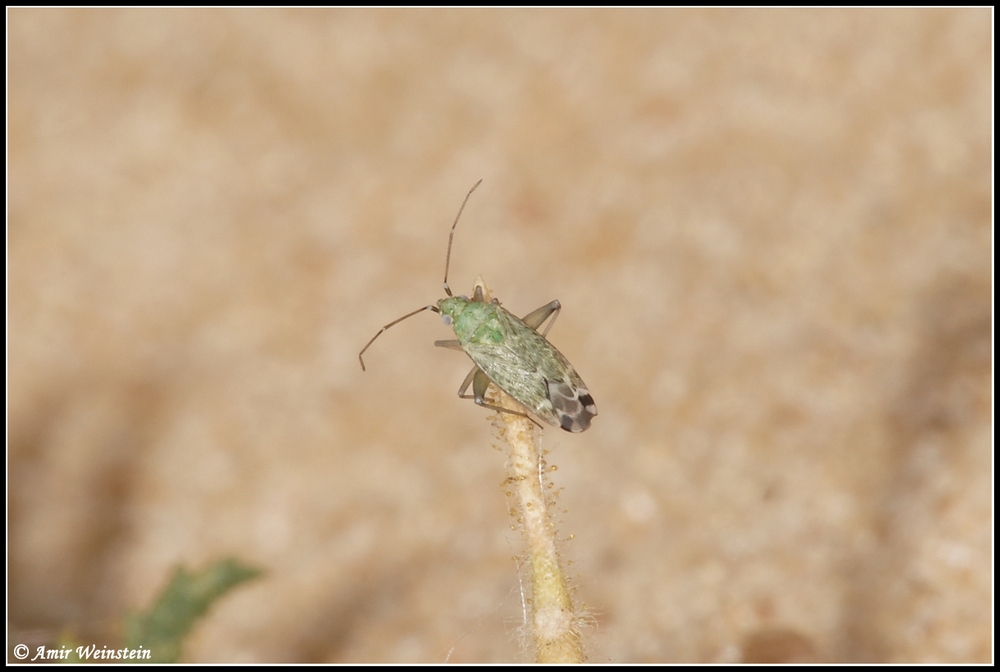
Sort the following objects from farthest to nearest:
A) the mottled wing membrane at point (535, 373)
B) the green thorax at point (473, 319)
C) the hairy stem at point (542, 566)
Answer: the green thorax at point (473, 319)
the mottled wing membrane at point (535, 373)
the hairy stem at point (542, 566)

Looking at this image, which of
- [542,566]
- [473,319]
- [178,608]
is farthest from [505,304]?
[542,566]

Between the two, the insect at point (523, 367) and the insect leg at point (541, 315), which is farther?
the insect leg at point (541, 315)

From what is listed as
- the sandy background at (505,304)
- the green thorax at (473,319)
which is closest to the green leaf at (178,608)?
the green thorax at (473,319)

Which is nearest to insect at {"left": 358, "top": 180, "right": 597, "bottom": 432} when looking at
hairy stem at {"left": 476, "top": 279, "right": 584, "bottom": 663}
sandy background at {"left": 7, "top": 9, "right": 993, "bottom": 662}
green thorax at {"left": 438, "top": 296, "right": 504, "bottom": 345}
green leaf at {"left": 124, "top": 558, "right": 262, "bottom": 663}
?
green thorax at {"left": 438, "top": 296, "right": 504, "bottom": 345}

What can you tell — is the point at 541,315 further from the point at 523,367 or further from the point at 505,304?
the point at 505,304

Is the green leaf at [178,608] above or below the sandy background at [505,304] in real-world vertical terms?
Result: below

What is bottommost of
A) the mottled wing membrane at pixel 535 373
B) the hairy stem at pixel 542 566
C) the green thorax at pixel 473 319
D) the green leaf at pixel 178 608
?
the hairy stem at pixel 542 566

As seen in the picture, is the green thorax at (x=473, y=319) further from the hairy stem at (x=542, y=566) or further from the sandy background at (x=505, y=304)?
the hairy stem at (x=542, y=566)
